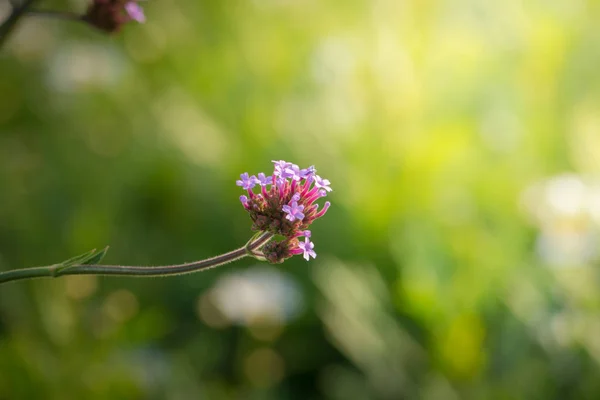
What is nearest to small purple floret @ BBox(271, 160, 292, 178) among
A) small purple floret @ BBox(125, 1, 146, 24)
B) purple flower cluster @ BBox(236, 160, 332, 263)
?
purple flower cluster @ BBox(236, 160, 332, 263)

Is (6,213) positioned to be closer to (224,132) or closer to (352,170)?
(224,132)

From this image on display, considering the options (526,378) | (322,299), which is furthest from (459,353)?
(322,299)

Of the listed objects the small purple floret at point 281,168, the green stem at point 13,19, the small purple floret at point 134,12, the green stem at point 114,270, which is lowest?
the green stem at point 114,270

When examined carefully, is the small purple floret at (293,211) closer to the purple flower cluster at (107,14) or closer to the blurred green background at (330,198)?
the purple flower cluster at (107,14)

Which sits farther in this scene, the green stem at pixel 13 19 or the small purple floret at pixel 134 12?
the small purple floret at pixel 134 12

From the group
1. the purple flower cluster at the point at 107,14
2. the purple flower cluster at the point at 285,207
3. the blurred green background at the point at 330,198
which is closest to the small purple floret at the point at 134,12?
the purple flower cluster at the point at 107,14

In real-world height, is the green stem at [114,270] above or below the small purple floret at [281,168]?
below
